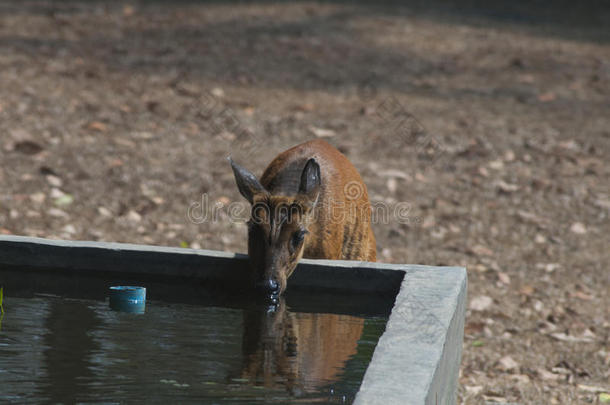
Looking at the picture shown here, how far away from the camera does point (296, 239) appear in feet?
15.7

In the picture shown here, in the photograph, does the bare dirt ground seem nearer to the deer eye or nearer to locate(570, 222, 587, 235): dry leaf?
locate(570, 222, 587, 235): dry leaf

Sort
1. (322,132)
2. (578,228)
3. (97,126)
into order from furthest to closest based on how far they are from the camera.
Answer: (322,132)
(97,126)
(578,228)

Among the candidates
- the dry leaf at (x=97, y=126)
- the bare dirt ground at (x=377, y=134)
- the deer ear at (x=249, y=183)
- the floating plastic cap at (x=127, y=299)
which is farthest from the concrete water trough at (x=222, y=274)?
the dry leaf at (x=97, y=126)

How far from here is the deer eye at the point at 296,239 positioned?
4.74m

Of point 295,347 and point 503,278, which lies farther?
point 503,278

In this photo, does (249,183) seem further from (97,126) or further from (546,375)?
(97,126)

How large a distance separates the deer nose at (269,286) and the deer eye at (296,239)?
33 cm

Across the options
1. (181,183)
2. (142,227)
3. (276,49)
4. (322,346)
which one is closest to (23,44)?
(276,49)

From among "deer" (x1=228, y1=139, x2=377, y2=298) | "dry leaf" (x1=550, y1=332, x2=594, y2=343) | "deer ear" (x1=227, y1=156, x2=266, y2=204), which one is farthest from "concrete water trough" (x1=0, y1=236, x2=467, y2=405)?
"dry leaf" (x1=550, y1=332, x2=594, y2=343)

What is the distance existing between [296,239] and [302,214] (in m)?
0.21

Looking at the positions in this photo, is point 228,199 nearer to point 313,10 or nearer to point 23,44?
point 23,44

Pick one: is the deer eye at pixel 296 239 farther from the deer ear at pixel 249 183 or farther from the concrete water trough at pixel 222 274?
the deer ear at pixel 249 183

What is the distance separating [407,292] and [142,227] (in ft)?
13.9

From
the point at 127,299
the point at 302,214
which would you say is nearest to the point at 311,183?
the point at 302,214
